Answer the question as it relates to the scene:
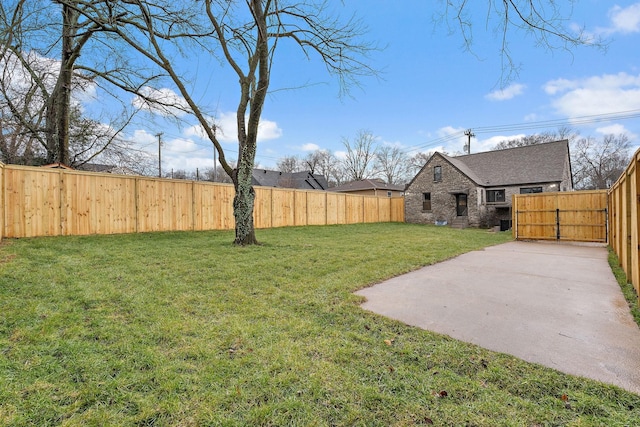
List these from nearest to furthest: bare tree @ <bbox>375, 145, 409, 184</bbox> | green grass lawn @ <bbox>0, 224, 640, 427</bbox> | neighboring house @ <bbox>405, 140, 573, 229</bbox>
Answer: green grass lawn @ <bbox>0, 224, 640, 427</bbox> < neighboring house @ <bbox>405, 140, 573, 229</bbox> < bare tree @ <bbox>375, 145, 409, 184</bbox>

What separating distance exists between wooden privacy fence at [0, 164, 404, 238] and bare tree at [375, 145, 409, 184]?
2788cm

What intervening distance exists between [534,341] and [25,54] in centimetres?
1253

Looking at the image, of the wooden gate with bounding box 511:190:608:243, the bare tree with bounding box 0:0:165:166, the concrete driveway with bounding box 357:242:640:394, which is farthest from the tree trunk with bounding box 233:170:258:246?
the wooden gate with bounding box 511:190:608:243

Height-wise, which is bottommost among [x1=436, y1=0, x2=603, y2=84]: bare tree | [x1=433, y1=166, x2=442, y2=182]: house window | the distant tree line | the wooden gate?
the wooden gate

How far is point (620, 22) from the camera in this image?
2.82 metres

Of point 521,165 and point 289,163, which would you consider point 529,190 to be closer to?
point 521,165

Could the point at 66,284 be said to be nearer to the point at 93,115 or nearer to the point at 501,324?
the point at 501,324

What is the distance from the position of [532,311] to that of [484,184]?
740 inches

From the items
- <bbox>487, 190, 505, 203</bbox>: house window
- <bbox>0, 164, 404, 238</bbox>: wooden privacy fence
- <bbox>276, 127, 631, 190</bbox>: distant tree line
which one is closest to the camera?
<bbox>0, 164, 404, 238</bbox>: wooden privacy fence

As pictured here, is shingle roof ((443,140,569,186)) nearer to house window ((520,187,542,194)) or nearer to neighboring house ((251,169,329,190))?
house window ((520,187,542,194))

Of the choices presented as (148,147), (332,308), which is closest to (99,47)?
(148,147)

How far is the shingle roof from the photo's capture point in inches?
702

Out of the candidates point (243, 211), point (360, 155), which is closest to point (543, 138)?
point (360, 155)

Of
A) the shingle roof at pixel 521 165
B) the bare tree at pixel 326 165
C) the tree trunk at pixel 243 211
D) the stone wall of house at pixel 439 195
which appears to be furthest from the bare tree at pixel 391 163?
the tree trunk at pixel 243 211
